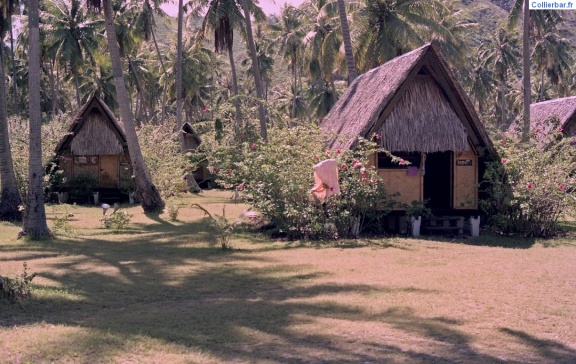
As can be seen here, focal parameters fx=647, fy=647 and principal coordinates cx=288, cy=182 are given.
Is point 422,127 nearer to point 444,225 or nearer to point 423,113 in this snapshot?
point 423,113

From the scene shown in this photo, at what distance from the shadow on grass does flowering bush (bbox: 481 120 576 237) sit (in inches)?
236

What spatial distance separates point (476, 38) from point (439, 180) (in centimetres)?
8843

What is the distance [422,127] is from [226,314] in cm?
899

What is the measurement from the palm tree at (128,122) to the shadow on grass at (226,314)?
7093 millimetres

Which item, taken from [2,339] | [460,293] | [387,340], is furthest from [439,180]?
[2,339]

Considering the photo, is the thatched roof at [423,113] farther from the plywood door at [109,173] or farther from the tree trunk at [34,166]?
the plywood door at [109,173]

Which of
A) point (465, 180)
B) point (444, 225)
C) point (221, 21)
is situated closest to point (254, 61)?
point (221, 21)

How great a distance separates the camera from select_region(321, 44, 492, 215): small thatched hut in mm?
14523

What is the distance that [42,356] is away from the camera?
552 cm

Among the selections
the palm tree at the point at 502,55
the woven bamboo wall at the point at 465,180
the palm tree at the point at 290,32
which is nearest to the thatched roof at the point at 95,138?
the woven bamboo wall at the point at 465,180

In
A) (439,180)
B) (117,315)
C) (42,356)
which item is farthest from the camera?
(439,180)

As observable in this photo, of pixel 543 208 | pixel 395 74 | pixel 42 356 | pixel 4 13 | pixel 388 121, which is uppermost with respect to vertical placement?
pixel 4 13

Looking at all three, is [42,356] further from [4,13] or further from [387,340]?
[4,13]

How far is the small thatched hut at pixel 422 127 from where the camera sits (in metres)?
Result: 14.5
